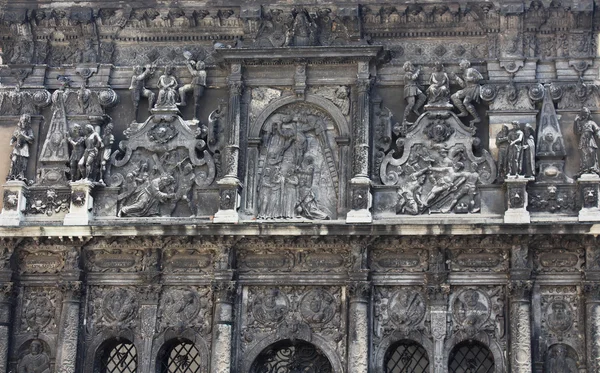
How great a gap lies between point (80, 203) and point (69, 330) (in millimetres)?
2037

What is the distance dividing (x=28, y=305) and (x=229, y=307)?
11.1 feet

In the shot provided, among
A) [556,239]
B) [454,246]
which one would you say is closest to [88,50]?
[454,246]

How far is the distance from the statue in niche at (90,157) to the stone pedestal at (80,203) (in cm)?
16

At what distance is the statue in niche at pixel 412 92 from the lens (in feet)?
59.3

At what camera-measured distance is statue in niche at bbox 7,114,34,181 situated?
60.3 ft

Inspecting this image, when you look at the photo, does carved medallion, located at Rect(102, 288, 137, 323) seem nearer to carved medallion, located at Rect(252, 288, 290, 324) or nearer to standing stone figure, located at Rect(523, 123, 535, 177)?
carved medallion, located at Rect(252, 288, 290, 324)

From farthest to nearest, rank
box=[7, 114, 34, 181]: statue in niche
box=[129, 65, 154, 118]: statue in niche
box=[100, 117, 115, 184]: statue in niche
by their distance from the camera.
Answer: box=[129, 65, 154, 118]: statue in niche, box=[7, 114, 34, 181]: statue in niche, box=[100, 117, 115, 184]: statue in niche

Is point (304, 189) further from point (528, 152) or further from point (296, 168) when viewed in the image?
point (528, 152)

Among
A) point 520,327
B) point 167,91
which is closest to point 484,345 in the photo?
point 520,327

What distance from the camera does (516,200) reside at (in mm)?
17078

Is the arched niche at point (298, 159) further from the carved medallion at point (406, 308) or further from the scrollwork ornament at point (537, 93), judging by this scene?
the scrollwork ornament at point (537, 93)

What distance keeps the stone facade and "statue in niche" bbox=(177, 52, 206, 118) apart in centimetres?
4

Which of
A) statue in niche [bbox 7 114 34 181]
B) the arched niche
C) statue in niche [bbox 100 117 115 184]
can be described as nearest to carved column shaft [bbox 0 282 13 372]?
statue in niche [bbox 7 114 34 181]

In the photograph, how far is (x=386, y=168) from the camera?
703 inches
